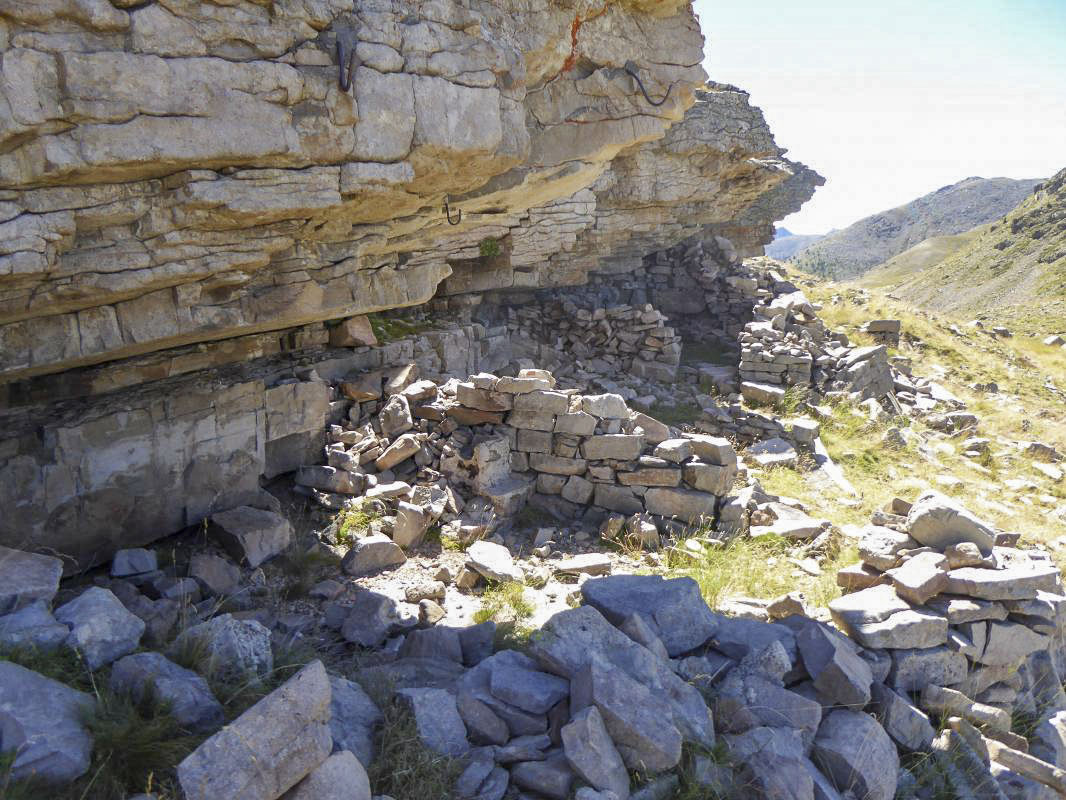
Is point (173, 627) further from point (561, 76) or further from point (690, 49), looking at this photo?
point (690, 49)

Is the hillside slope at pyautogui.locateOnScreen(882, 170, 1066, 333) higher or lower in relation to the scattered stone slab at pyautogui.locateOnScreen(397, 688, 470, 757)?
higher

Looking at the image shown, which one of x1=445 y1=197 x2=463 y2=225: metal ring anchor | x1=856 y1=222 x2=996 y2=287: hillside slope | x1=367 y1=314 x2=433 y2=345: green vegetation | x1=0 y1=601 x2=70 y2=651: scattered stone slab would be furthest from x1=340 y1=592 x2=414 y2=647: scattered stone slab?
x1=856 y1=222 x2=996 y2=287: hillside slope

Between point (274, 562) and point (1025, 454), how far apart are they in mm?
10960

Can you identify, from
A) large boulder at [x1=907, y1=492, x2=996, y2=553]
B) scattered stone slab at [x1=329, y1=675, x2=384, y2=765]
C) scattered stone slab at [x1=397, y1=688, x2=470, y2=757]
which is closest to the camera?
scattered stone slab at [x1=329, y1=675, x2=384, y2=765]

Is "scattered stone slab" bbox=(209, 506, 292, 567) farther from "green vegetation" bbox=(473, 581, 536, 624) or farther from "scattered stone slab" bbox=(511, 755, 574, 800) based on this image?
"scattered stone slab" bbox=(511, 755, 574, 800)

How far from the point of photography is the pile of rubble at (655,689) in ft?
9.05

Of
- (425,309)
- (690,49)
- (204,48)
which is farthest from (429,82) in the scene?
(425,309)

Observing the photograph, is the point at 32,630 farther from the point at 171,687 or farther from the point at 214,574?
the point at 214,574

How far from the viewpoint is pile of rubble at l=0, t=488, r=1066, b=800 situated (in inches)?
109

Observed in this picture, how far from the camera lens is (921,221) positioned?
95125mm

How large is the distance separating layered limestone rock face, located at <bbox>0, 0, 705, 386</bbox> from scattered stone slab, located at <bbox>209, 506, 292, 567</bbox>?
5.08 ft

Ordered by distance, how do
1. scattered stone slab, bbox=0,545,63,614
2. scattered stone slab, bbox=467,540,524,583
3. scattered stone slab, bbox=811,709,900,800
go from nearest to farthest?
scattered stone slab, bbox=0,545,63,614 < scattered stone slab, bbox=811,709,900,800 < scattered stone slab, bbox=467,540,524,583

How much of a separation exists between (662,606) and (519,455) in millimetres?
3330

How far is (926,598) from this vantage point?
4660 millimetres
